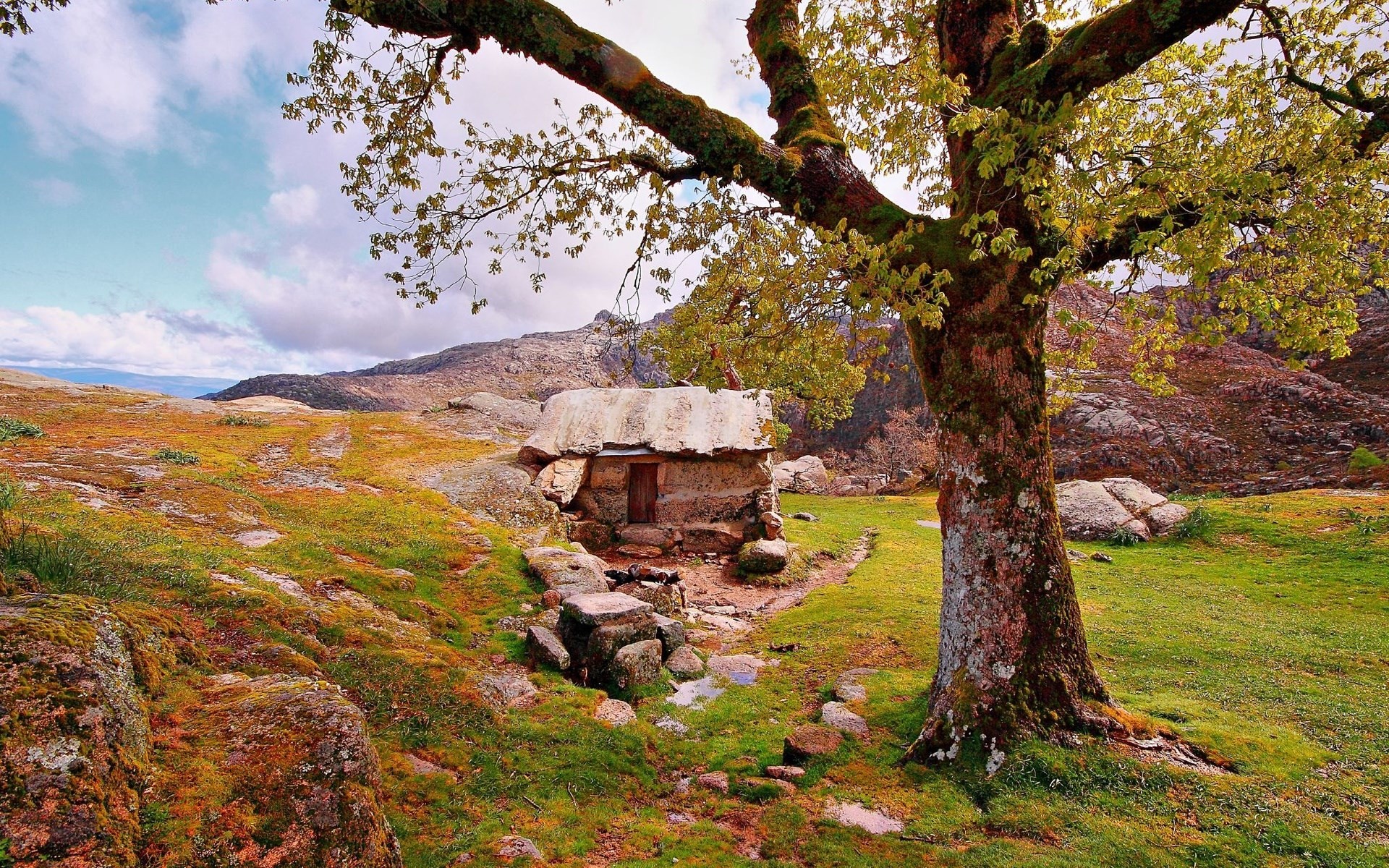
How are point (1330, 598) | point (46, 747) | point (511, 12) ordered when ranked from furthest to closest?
point (1330, 598)
point (511, 12)
point (46, 747)

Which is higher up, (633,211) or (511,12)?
(511,12)

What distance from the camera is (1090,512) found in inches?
839

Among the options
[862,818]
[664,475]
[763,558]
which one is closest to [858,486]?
[664,475]

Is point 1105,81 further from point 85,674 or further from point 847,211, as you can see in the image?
point 85,674

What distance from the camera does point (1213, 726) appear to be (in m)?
7.23

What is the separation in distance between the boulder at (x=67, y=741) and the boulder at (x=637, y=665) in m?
6.15

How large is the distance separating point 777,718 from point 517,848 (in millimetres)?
4592

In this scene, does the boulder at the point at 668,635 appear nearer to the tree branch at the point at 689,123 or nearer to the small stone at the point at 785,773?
the small stone at the point at 785,773

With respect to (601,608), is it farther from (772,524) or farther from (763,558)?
(772,524)

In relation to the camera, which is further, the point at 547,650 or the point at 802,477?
the point at 802,477

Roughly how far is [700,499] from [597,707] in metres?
11.8

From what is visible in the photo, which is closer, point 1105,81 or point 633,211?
point 1105,81

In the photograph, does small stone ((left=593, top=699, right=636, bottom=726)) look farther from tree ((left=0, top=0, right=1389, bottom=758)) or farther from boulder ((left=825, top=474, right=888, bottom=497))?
boulder ((left=825, top=474, right=888, bottom=497))

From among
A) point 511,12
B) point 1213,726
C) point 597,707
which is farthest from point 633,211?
point 1213,726
